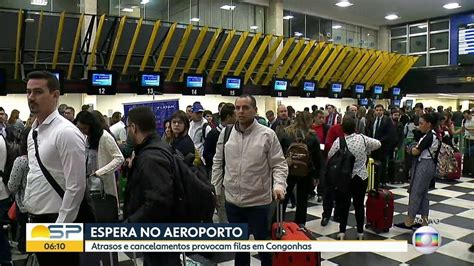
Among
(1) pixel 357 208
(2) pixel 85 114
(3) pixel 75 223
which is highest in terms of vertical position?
(2) pixel 85 114

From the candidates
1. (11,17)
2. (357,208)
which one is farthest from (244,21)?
(357,208)

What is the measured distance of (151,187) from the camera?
6.57 feet

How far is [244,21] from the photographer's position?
13.9 metres

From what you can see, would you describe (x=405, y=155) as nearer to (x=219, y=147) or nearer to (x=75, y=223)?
(x=219, y=147)

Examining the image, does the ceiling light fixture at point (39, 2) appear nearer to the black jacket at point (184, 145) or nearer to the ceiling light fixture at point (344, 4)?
→ the black jacket at point (184, 145)

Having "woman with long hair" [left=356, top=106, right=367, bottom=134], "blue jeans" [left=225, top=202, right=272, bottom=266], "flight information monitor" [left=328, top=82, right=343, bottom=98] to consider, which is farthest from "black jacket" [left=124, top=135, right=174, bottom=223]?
"flight information monitor" [left=328, top=82, right=343, bottom=98]

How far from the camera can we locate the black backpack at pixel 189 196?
2.09 m

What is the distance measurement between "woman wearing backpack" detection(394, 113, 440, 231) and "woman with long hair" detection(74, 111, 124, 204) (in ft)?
11.2

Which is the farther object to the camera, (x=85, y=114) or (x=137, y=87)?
(x=137, y=87)

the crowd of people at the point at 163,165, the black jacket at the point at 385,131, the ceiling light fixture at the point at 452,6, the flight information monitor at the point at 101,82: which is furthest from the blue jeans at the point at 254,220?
the ceiling light fixture at the point at 452,6

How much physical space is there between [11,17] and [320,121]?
7878 millimetres

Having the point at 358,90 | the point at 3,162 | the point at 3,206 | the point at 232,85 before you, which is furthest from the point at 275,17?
the point at 3,206

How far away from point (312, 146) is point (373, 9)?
12707 mm

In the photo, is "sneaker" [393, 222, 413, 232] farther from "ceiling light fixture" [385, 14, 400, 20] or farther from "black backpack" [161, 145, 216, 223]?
"ceiling light fixture" [385, 14, 400, 20]
